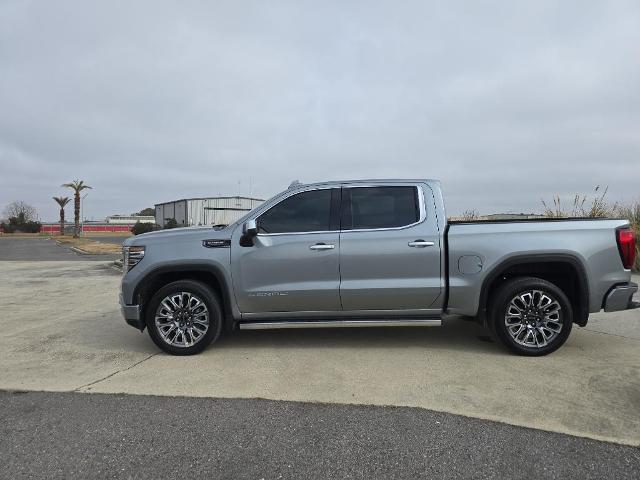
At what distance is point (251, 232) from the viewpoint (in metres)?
5.07

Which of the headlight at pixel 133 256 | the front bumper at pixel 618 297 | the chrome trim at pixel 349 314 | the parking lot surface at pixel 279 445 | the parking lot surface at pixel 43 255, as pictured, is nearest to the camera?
the parking lot surface at pixel 279 445

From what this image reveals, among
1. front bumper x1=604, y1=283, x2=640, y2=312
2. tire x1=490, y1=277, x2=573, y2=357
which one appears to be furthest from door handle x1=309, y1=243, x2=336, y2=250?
front bumper x1=604, y1=283, x2=640, y2=312

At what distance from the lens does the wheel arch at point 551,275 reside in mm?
4910

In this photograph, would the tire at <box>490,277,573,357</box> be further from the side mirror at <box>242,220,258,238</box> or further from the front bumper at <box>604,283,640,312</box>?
the side mirror at <box>242,220,258,238</box>

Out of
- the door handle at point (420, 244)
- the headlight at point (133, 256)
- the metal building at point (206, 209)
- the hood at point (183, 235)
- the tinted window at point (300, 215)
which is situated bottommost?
the headlight at point (133, 256)

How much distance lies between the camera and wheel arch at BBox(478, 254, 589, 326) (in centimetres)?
491

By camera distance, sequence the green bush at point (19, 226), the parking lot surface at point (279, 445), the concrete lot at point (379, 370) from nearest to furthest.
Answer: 1. the parking lot surface at point (279, 445)
2. the concrete lot at point (379, 370)
3. the green bush at point (19, 226)

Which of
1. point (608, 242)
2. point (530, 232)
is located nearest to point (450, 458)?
point (530, 232)

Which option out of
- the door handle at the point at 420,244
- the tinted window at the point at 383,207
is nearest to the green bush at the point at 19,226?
the tinted window at the point at 383,207

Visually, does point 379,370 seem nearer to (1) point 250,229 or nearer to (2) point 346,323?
(2) point 346,323

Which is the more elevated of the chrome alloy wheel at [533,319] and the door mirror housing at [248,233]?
the door mirror housing at [248,233]

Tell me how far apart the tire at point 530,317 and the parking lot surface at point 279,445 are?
1.75 meters

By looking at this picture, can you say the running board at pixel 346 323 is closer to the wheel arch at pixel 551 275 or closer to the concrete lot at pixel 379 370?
the concrete lot at pixel 379 370

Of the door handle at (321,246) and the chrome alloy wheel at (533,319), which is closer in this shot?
the chrome alloy wheel at (533,319)
